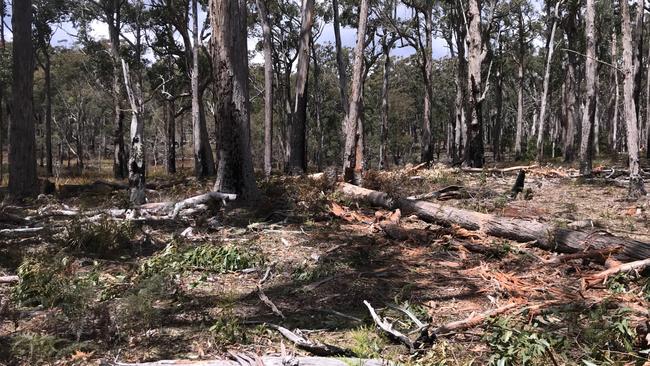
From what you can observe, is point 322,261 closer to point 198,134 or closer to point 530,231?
point 530,231

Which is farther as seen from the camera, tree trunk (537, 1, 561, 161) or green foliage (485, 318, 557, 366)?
tree trunk (537, 1, 561, 161)

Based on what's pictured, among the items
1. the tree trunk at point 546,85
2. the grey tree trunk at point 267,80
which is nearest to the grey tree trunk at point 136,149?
the grey tree trunk at point 267,80

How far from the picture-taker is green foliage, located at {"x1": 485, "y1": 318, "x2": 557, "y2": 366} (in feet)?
11.1

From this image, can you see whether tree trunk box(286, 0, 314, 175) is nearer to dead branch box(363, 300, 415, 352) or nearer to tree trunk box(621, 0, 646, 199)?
tree trunk box(621, 0, 646, 199)

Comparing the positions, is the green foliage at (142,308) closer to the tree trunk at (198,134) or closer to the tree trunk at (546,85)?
the tree trunk at (198,134)

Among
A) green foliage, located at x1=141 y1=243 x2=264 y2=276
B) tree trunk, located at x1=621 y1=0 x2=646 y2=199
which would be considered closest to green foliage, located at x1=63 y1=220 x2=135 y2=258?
green foliage, located at x1=141 y1=243 x2=264 y2=276

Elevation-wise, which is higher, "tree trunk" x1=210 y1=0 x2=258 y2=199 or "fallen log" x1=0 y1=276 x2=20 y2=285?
"tree trunk" x1=210 y1=0 x2=258 y2=199

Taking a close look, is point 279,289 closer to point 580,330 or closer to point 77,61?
point 580,330

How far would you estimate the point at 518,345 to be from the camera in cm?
348

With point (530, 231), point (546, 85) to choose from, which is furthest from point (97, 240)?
point (546, 85)

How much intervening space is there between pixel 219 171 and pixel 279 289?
4.17m

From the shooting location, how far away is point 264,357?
345 centimetres

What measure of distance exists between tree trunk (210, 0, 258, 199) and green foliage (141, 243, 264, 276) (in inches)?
111

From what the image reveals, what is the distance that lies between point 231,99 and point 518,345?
21.2ft
